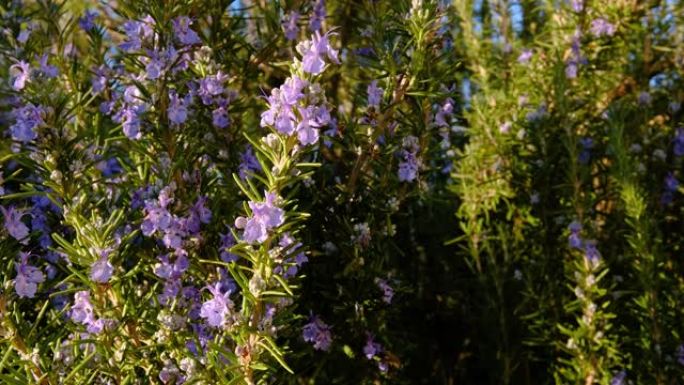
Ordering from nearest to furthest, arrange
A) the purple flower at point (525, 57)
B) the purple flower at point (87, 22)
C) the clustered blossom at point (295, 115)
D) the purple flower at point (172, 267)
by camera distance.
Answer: the clustered blossom at point (295, 115) < the purple flower at point (172, 267) < the purple flower at point (87, 22) < the purple flower at point (525, 57)

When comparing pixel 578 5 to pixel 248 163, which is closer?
pixel 248 163

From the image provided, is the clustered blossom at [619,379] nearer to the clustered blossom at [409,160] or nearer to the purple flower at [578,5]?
the clustered blossom at [409,160]

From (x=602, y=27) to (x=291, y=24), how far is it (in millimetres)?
1233

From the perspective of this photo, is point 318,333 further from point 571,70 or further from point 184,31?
point 571,70

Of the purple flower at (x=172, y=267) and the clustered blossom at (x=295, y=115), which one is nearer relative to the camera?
the clustered blossom at (x=295, y=115)

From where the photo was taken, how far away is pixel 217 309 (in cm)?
123

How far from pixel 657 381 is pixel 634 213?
1.43 ft

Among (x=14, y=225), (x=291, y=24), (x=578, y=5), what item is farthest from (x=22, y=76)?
(x=578, y=5)

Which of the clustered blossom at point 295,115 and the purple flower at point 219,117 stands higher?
the clustered blossom at point 295,115

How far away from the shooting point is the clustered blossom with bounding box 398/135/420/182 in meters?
1.58

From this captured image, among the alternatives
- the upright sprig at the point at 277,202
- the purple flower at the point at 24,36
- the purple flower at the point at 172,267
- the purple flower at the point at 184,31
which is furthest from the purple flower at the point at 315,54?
the purple flower at the point at 24,36

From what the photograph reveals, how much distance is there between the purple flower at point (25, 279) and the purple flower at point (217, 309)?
325 mm

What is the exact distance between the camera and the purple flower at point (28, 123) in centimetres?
130

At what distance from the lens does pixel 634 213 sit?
1.85 metres
